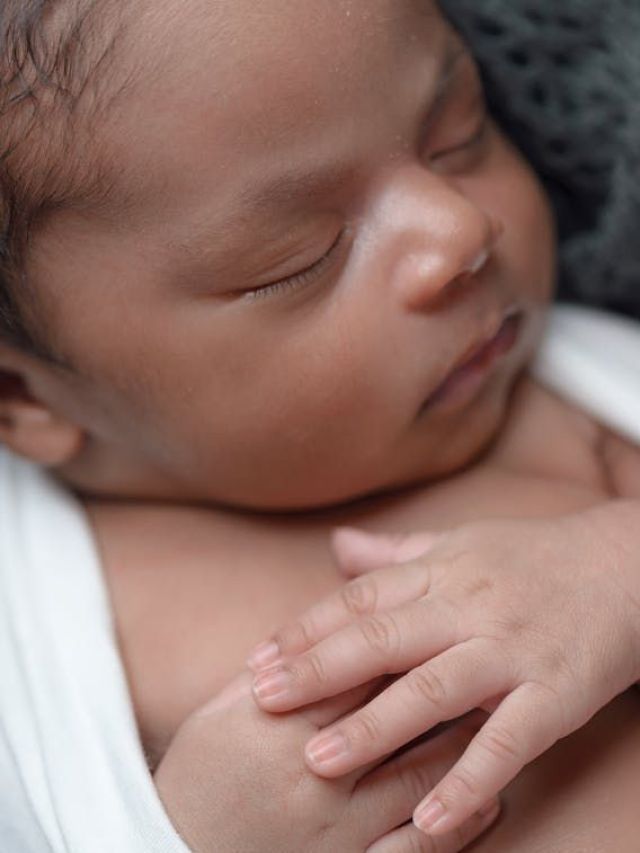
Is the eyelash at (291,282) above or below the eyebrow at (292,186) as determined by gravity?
below

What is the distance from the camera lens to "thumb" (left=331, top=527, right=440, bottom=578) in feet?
3.87

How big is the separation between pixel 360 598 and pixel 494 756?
179 millimetres

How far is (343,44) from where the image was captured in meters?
1.12

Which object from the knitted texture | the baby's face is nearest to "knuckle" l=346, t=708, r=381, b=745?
the baby's face

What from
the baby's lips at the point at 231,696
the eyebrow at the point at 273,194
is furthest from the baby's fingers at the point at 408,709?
the eyebrow at the point at 273,194

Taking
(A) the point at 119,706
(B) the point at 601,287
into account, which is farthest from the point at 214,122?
(B) the point at 601,287

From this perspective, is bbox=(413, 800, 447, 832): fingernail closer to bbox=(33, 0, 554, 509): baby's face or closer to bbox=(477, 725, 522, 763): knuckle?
bbox=(477, 725, 522, 763): knuckle

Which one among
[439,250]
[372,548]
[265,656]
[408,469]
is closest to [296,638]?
[265,656]

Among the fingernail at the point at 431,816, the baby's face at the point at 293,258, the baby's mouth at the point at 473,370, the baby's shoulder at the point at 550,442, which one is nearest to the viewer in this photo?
the fingernail at the point at 431,816

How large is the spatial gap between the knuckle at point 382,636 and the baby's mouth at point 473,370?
260mm

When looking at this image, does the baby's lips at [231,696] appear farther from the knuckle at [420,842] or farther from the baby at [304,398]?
the knuckle at [420,842]

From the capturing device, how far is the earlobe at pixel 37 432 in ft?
4.35

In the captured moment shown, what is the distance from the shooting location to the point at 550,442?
1.40 m

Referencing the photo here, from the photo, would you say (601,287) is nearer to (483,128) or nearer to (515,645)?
(483,128)
